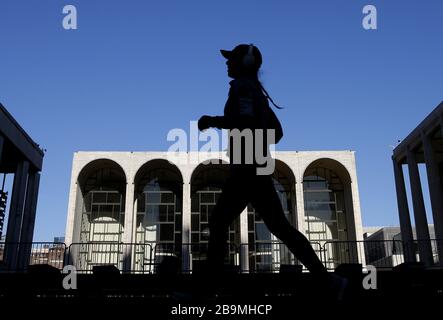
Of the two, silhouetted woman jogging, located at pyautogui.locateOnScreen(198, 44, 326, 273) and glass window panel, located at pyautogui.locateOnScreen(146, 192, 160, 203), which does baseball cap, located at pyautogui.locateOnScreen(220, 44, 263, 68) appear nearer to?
silhouetted woman jogging, located at pyautogui.locateOnScreen(198, 44, 326, 273)

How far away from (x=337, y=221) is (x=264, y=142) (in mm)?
32165

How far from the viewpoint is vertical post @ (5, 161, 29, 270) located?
883 inches

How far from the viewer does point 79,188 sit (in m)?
33.4

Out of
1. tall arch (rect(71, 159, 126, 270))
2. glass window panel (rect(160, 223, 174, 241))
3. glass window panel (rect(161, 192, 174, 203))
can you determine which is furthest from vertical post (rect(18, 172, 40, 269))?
glass window panel (rect(161, 192, 174, 203))

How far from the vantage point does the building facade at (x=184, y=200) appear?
32.2 m

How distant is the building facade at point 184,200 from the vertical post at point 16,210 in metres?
7.79

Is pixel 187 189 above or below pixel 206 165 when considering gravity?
below

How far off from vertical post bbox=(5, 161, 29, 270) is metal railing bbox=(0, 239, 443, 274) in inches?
3.3

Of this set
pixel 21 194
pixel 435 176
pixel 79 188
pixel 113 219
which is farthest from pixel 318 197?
pixel 21 194

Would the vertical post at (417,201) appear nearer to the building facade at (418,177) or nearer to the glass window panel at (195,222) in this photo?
the building facade at (418,177)

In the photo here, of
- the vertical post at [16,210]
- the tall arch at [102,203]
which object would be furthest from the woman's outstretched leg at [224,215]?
the tall arch at [102,203]

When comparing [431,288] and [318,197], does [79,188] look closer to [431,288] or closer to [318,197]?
[318,197]

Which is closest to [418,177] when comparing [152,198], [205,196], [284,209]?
[284,209]
